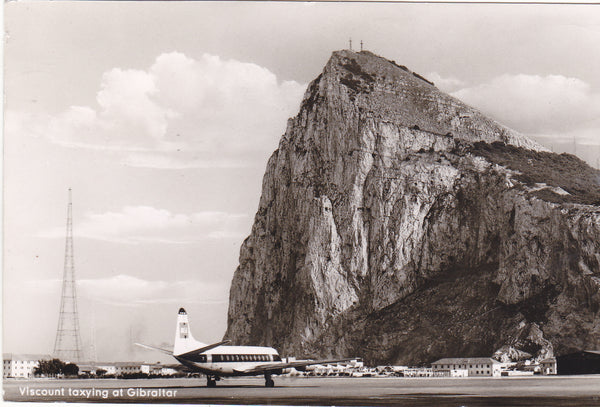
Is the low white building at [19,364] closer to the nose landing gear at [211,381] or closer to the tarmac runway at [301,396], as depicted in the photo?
the tarmac runway at [301,396]

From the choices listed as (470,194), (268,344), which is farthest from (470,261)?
(268,344)

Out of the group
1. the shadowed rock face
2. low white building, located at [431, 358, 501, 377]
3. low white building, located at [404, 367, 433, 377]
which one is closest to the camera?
low white building, located at [431, 358, 501, 377]

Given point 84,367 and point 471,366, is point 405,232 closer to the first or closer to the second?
point 471,366

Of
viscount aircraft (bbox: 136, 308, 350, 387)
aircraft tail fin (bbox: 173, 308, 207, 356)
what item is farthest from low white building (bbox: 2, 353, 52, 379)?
aircraft tail fin (bbox: 173, 308, 207, 356)

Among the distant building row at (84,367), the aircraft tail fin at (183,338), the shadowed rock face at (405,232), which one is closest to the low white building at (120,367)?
the distant building row at (84,367)

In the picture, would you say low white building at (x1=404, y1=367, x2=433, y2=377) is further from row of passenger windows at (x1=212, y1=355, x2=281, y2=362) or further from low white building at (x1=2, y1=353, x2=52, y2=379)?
low white building at (x1=2, y1=353, x2=52, y2=379)

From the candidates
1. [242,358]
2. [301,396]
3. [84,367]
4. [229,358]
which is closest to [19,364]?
[229,358]

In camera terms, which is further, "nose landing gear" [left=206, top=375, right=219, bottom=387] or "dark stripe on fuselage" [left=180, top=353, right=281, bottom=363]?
"nose landing gear" [left=206, top=375, right=219, bottom=387]
